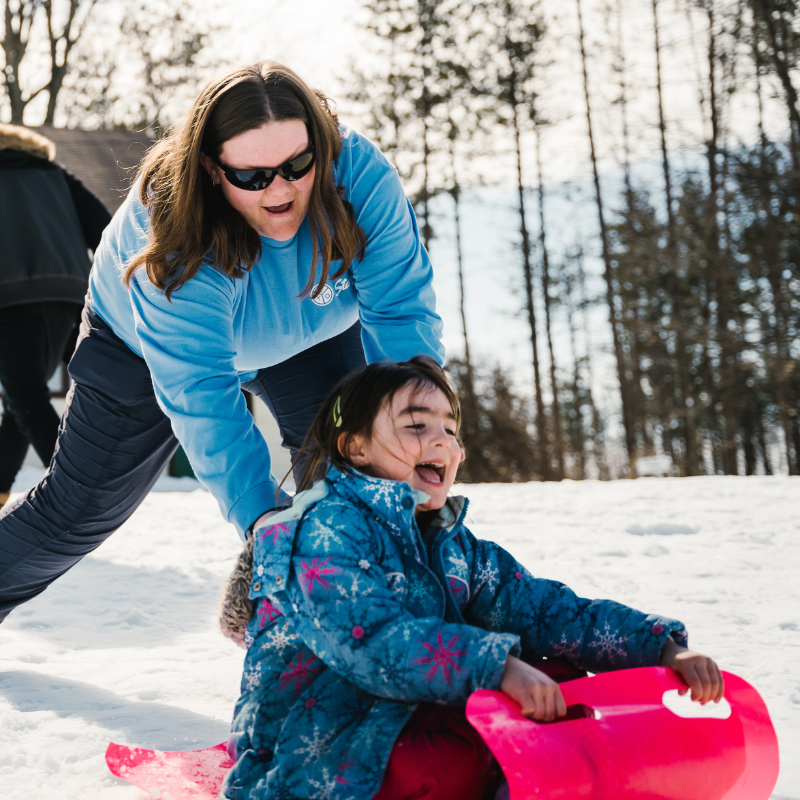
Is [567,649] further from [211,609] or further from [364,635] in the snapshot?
[211,609]

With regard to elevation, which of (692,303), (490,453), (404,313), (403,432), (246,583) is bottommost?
(490,453)

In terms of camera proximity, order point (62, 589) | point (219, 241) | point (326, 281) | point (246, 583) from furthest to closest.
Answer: point (62, 589) → point (326, 281) → point (219, 241) → point (246, 583)

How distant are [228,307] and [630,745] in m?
1.15

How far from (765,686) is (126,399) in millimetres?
1739

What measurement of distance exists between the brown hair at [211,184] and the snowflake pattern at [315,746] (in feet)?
2.96

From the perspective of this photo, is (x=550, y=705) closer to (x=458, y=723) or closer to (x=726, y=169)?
(x=458, y=723)

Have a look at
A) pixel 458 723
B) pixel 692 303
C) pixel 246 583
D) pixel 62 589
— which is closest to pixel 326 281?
pixel 246 583

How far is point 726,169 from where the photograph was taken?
13.2 m

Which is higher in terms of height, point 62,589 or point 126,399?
point 126,399

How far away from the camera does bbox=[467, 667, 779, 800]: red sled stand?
114cm

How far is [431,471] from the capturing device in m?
1.55

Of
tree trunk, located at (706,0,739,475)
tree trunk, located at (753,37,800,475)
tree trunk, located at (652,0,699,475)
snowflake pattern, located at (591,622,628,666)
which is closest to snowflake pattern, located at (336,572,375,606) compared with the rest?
snowflake pattern, located at (591,622,628,666)

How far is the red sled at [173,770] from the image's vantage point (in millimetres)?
1531

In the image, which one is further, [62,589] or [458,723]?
[62,589]
